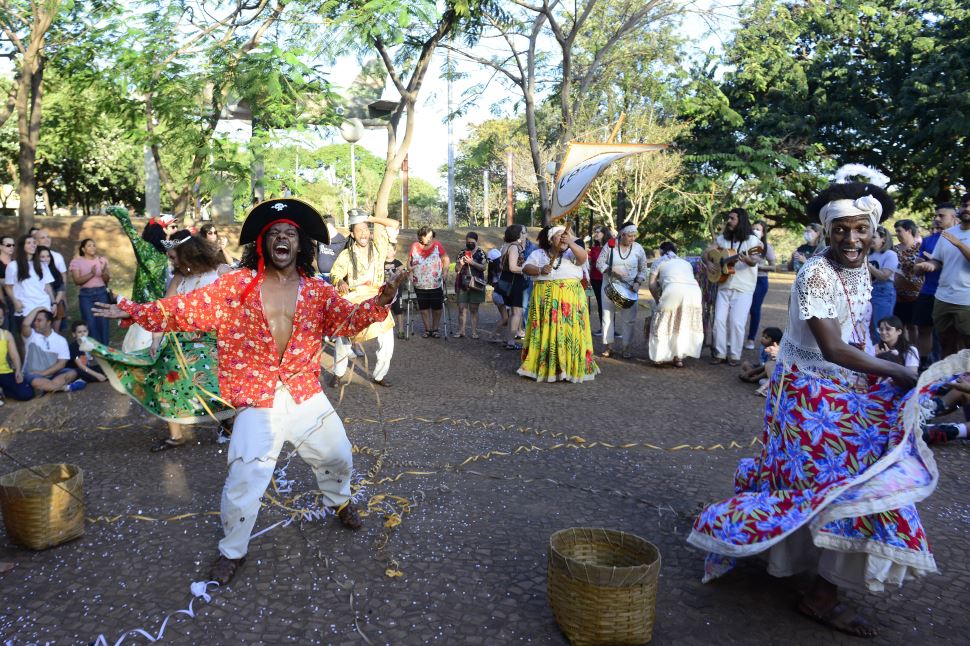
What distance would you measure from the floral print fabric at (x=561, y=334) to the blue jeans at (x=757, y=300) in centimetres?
267

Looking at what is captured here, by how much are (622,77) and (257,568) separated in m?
22.7

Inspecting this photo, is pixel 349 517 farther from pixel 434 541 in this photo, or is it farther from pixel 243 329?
pixel 243 329

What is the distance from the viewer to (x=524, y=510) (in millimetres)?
4457

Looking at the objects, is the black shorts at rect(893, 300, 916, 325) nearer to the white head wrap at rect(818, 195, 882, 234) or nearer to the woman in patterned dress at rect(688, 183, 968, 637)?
the woman in patterned dress at rect(688, 183, 968, 637)

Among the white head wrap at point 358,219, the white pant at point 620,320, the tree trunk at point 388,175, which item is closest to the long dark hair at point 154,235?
the white head wrap at point 358,219

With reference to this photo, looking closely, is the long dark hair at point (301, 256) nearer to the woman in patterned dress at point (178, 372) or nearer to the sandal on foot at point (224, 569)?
the woman in patterned dress at point (178, 372)

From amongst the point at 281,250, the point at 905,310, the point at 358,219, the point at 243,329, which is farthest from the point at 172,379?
the point at 905,310

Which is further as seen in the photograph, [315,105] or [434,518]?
[315,105]

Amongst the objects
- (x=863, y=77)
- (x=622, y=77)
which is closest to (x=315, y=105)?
(x=622, y=77)

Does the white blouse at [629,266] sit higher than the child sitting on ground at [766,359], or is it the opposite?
the white blouse at [629,266]

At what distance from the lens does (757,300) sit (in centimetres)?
984

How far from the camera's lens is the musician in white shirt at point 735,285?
29.3ft

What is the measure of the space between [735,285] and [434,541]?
633 centimetres

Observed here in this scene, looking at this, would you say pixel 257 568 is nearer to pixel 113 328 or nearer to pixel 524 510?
pixel 524 510
